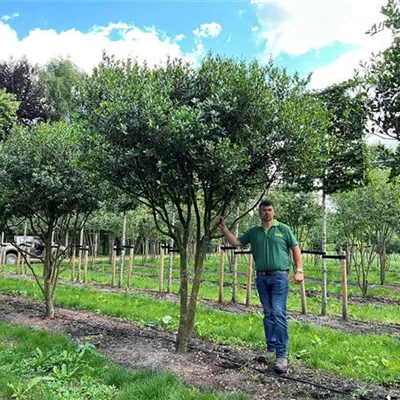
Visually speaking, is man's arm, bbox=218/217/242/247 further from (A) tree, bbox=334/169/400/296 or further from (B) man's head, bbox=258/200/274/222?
(A) tree, bbox=334/169/400/296

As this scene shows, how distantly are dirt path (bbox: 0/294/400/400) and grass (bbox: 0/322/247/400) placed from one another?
436mm

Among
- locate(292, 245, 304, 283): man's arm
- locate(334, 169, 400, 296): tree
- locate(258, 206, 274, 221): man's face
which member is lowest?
locate(292, 245, 304, 283): man's arm

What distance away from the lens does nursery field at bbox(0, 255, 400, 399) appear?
4.68m

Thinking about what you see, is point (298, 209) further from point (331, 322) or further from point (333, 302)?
point (331, 322)

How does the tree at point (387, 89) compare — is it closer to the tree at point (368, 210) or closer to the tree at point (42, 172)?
the tree at point (42, 172)

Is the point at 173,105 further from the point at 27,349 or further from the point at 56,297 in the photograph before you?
the point at 56,297

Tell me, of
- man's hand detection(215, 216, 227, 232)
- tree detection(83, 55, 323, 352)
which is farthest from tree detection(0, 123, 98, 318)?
man's hand detection(215, 216, 227, 232)

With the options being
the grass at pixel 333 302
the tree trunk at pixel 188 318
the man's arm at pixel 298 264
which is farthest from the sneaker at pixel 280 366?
the grass at pixel 333 302

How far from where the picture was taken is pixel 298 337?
7121 millimetres

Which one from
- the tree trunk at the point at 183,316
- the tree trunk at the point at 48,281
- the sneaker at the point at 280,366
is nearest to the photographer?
the sneaker at the point at 280,366

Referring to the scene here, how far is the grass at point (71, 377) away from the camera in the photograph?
4.34 m

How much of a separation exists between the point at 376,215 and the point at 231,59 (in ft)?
35.9

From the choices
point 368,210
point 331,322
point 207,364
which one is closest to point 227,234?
point 207,364

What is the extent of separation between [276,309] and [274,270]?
540mm
